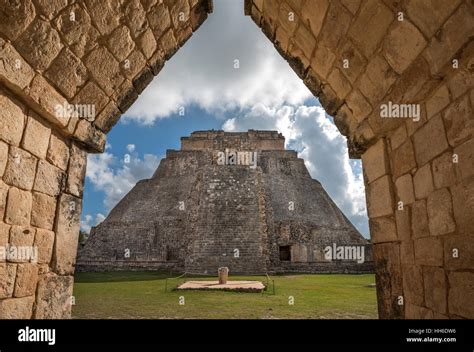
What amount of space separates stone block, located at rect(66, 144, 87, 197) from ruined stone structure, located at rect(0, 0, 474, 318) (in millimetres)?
20

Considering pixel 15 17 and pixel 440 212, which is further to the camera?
pixel 440 212

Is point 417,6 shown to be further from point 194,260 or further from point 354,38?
point 194,260

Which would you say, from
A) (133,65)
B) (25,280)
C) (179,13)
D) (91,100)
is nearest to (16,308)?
(25,280)

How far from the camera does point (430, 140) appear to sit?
266cm

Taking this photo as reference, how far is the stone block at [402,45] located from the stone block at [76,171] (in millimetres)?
3113

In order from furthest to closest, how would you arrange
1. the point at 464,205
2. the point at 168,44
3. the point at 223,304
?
the point at 223,304
the point at 168,44
the point at 464,205

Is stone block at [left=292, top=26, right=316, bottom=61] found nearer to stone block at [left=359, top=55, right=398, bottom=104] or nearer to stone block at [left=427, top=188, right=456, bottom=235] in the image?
stone block at [left=359, top=55, right=398, bottom=104]

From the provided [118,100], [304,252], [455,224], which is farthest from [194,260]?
[455,224]

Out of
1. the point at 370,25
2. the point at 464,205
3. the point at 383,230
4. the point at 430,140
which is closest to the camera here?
the point at 464,205

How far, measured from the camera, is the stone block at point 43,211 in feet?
9.66

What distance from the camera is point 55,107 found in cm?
302

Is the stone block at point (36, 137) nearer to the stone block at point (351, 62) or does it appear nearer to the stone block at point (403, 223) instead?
the stone block at point (351, 62)

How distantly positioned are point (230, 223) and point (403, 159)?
1834cm

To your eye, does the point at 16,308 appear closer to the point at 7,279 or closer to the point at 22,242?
the point at 7,279
